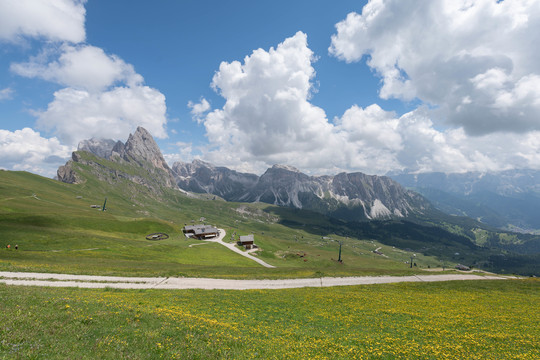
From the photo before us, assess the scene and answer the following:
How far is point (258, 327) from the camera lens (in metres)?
24.0

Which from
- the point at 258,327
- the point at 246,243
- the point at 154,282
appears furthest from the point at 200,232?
the point at 258,327

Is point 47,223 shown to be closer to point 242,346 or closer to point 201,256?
point 201,256

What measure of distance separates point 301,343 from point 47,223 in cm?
12770

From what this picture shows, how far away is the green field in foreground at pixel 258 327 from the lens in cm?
1538

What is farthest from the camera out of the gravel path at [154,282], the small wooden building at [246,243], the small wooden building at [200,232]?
the small wooden building at [200,232]

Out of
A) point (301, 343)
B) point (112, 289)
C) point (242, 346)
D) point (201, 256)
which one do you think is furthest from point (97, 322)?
point (201, 256)

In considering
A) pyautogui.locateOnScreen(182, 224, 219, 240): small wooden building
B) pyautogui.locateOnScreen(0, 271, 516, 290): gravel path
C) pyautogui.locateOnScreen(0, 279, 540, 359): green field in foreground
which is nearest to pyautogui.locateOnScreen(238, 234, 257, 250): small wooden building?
pyautogui.locateOnScreen(182, 224, 219, 240): small wooden building

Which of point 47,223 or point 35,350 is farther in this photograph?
point 47,223

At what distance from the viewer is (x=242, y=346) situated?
18.4 metres

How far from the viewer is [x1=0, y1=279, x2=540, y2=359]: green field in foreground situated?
15383mm

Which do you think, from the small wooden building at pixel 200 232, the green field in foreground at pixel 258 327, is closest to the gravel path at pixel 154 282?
the green field in foreground at pixel 258 327

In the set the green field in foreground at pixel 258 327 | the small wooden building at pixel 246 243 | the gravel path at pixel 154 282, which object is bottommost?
the small wooden building at pixel 246 243

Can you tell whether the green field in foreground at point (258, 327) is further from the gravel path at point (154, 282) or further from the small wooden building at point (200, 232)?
the small wooden building at point (200, 232)

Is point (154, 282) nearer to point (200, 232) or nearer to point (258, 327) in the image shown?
point (258, 327)
